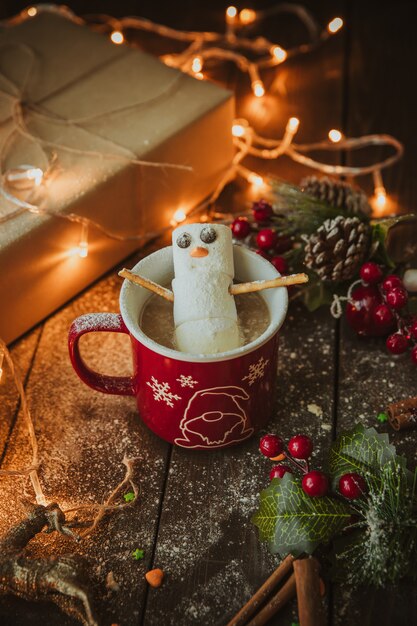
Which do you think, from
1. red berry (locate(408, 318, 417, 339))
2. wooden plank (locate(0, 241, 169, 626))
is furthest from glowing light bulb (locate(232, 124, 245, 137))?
red berry (locate(408, 318, 417, 339))

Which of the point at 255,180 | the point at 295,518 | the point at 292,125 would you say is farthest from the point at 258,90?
the point at 295,518

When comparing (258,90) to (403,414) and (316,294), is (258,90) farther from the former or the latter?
(403,414)

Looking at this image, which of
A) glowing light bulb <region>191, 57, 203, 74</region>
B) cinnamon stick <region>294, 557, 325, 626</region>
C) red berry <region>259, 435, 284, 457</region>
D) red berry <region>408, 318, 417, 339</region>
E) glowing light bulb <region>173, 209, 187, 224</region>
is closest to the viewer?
cinnamon stick <region>294, 557, 325, 626</region>

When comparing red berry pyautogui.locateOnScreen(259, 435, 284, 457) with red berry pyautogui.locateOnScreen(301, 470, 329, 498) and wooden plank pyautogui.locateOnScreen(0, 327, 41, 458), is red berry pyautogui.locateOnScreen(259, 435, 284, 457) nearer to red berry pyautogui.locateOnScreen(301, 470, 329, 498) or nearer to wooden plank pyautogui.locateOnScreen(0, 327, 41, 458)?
red berry pyautogui.locateOnScreen(301, 470, 329, 498)

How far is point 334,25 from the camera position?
156 cm

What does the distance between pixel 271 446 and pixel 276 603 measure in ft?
0.55

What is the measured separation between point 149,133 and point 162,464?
0.50m

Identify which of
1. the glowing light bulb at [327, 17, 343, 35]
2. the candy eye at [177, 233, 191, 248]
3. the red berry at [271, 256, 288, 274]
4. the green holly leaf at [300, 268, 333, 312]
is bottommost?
the green holly leaf at [300, 268, 333, 312]

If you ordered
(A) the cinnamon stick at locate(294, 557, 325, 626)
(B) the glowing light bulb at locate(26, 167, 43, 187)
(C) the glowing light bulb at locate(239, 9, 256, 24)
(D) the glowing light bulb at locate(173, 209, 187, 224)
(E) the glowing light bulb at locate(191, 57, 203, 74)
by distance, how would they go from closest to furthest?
(A) the cinnamon stick at locate(294, 557, 325, 626) → (B) the glowing light bulb at locate(26, 167, 43, 187) → (D) the glowing light bulb at locate(173, 209, 187, 224) → (E) the glowing light bulb at locate(191, 57, 203, 74) → (C) the glowing light bulb at locate(239, 9, 256, 24)

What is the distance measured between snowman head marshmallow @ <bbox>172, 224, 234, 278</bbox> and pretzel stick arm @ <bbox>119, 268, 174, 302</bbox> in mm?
29

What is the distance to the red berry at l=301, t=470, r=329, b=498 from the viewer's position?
81 centimetres

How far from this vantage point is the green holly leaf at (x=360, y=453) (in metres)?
0.84

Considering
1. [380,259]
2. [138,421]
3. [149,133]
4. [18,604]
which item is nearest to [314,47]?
[149,133]

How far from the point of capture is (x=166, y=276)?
926 millimetres
